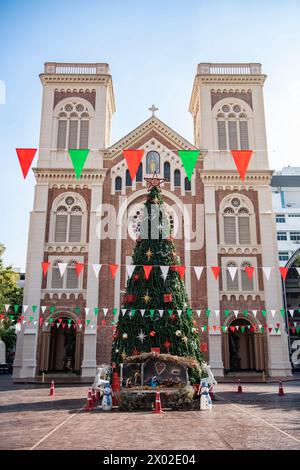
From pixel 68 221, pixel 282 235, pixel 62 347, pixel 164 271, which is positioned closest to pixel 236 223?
pixel 68 221

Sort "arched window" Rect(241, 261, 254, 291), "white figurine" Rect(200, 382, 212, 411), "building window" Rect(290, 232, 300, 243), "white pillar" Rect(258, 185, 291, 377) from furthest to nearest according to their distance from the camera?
"building window" Rect(290, 232, 300, 243) → "arched window" Rect(241, 261, 254, 291) → "white pillar" Rect(258, 185, 291, 377) → "white figurine" Rect(200, 382, 212, 411)

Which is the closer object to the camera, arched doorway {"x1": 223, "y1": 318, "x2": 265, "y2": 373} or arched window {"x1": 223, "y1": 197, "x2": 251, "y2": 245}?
arched doorway {"x1": 223, "y1": 318, "x2": 265, "y2": 373}

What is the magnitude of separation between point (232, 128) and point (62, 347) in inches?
921

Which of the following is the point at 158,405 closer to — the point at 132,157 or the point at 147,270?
the point at 147,270

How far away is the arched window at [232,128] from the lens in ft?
123

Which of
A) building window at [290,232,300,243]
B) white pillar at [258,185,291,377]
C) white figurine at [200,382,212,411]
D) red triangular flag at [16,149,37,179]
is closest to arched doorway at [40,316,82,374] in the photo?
white pillar at [258,185,291,377]

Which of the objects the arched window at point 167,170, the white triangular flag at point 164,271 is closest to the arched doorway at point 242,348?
the arched window at point 167,170

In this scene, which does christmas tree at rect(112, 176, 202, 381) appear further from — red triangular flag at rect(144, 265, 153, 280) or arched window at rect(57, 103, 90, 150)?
arched window at rect(57, 103, 90, 150)

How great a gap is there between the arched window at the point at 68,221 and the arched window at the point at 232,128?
43.9 ft

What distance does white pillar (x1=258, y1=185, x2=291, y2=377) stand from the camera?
1273 inches

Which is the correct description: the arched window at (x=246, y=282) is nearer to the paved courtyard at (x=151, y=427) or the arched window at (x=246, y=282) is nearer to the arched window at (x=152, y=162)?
the arched window at (x=152, y=162)

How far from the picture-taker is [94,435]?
1092cm

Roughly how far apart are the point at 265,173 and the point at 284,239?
4148 cm

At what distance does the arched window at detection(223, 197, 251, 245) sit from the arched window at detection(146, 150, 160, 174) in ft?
22.2
